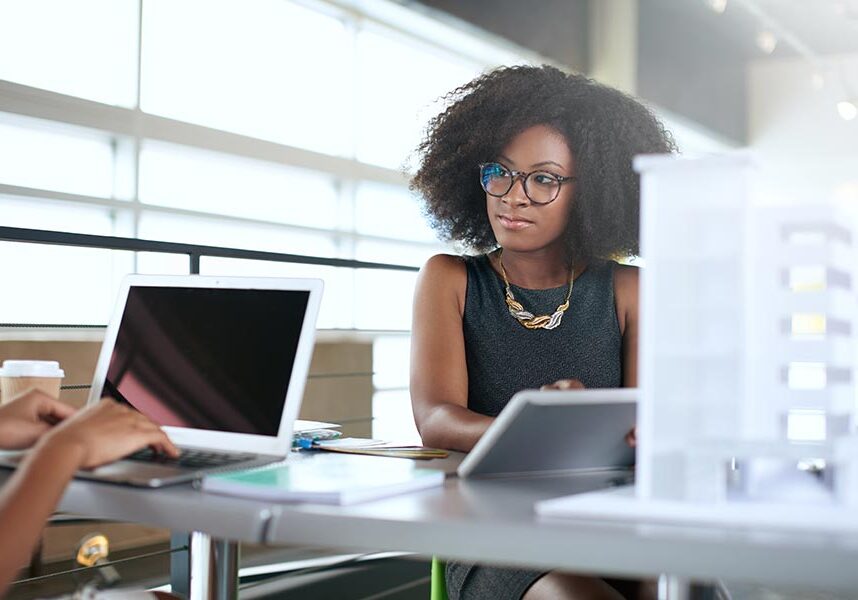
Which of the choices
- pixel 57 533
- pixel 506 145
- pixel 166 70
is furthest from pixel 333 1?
pixel 506 145

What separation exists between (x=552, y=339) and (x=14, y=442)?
949 millimetres

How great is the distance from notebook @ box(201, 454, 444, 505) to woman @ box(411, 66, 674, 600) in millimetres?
525

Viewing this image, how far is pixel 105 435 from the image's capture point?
102 centimetres

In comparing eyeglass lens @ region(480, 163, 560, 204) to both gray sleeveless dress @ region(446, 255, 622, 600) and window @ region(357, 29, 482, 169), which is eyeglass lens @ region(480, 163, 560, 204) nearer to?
gray sleeveless dress @ region(446, 255, 622, 600)

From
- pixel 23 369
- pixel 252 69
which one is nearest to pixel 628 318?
pixel 23 369

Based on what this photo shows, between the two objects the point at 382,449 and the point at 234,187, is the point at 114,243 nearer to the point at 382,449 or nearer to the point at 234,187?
the point at 382,449

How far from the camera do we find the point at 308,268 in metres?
5.59

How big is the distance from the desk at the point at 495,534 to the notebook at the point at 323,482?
0.04ft

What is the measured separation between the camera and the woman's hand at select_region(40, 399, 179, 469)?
981 millimetres

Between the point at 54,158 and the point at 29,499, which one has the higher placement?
the point at 54,158

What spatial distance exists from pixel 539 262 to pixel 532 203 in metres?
0.18

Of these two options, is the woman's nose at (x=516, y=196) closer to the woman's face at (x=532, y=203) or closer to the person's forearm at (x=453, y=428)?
A: the woman's face at (x=532, y=203)

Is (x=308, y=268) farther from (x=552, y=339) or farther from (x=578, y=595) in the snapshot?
(x=578, y=595)

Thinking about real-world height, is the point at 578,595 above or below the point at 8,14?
below
